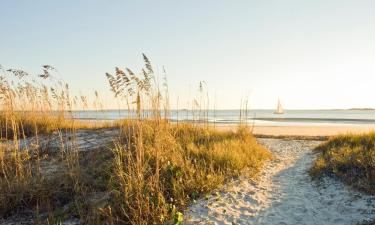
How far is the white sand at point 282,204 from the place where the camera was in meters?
5.03

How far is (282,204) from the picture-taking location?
563 centimetres

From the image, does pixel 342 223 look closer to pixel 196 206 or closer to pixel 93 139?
pixel 196 206

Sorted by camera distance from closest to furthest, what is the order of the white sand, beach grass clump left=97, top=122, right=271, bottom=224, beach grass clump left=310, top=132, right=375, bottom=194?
beach grass clump left=97, top=122, right=271, bottom=224, the white sand, beach grass clump left=310, top=132, right=375, bottom=194

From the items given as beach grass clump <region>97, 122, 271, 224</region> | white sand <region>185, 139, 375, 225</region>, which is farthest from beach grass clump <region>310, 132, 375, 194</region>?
beach grass clump <region>97, 122, 271, 224</region>

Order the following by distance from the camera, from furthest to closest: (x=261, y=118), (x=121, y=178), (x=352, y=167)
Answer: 1. (x=261, y=118)
2. (x=352, y=167)
3. (x=121, y=178)

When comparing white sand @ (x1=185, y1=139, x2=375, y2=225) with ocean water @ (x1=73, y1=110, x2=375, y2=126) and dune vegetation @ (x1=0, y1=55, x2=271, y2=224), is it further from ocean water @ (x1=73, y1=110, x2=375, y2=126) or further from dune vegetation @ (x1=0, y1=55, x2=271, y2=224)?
ocean water @ (x1=73, y1=110, x2=375, y2=126)

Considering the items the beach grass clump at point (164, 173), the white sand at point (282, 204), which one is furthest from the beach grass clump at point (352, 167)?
the beach grass clump at point (164, 173)

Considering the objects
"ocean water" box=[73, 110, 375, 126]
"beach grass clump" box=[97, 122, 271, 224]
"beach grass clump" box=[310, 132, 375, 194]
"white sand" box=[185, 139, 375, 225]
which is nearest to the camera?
"beach grass clump" box=[97, 122, 271, 224]

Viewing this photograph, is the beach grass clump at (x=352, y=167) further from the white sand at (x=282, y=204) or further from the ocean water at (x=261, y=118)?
the ocean water at (x=261, y=118)

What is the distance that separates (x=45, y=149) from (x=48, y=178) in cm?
209

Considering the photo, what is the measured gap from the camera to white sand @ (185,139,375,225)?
16.5 feet

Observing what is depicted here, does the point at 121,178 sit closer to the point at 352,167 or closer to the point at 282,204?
the point at 282,204

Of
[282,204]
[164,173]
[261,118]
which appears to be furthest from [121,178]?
[261,118]

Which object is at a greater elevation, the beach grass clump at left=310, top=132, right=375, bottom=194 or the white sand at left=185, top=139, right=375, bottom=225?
the beach grass clump at left=310, top=132, right=375, bottom=194
